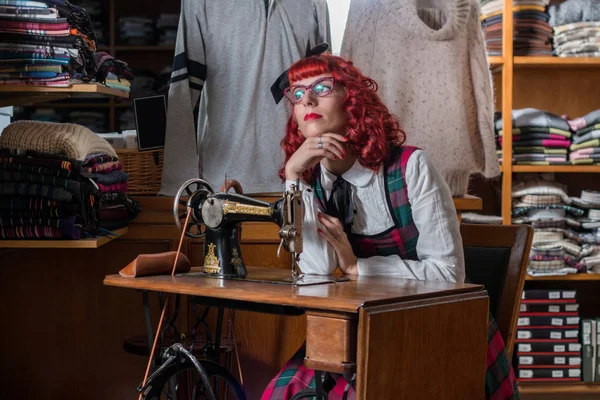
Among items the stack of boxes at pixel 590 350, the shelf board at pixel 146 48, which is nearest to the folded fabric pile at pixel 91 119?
the shelf board at pixel 146 48

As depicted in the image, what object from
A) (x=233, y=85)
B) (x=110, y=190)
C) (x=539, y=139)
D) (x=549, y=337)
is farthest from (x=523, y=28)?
(x=110, y=190)

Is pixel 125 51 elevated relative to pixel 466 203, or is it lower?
elevated

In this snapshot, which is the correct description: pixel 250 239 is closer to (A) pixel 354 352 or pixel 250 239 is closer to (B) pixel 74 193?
(B) pixel 74 193

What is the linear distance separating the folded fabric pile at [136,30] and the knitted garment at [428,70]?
1.96 meters

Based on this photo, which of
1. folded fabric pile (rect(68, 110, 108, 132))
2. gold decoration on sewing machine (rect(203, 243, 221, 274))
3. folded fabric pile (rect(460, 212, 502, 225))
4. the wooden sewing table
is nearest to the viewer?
the wooden sewing table

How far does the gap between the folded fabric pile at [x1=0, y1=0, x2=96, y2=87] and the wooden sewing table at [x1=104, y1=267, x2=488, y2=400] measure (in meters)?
0.76

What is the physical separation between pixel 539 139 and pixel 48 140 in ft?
7.25

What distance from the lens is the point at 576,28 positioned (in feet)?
12.7

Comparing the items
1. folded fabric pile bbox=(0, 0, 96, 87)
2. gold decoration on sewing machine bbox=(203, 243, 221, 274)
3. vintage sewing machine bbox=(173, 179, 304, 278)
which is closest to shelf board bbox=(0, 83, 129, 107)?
folded fabric pile bbox=(0, 0, 96, 87)

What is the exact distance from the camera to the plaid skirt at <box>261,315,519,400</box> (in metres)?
2.12

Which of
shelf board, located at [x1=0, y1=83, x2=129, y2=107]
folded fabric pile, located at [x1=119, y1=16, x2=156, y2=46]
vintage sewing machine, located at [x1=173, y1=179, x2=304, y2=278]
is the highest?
folded fabric pile, located at [x1=119, y1=16, x2=156, y2=46]

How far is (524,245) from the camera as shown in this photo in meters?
2.51

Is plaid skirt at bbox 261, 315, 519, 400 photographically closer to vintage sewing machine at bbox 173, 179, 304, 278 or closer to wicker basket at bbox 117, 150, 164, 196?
vintage sewing machine at bbox 173, 179, 304, 278

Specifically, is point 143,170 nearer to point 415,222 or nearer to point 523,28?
point 415,222
